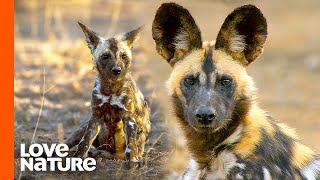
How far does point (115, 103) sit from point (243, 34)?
1.15 metres

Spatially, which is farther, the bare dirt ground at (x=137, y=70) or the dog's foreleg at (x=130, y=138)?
the bare dirt ground at (x=137, y=70)

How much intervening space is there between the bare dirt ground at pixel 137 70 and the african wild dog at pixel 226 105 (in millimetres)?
294

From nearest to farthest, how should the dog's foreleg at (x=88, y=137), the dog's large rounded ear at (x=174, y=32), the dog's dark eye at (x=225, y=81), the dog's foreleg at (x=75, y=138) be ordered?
the dog's dark eye at (x=225, y=81)
the dog's large rounded ear at (x=174, y=32)
the dog's foreleg at (x=88, y=137)
the dog's foreleg at (x=75, y=138)

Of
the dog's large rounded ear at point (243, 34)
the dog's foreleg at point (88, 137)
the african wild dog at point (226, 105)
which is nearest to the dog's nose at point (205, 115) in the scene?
the african wild dog at point (226, 105)

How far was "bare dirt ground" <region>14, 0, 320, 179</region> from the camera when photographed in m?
6.01

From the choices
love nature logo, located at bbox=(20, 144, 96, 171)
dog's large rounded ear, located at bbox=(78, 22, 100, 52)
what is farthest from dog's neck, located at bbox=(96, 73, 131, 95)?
love nature logo, located at bbox=(20, 144, 96, 171)

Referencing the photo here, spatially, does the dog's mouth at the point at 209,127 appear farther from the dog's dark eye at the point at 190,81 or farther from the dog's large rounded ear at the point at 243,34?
the dog's large rounded ear at the point at 243,34

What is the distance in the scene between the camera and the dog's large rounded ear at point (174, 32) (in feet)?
15.3

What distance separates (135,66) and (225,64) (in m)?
3.74

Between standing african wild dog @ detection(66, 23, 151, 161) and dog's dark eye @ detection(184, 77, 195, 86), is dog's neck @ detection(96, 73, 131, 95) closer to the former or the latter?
standing african wild dog @ detection(66, 23, 151, 161)

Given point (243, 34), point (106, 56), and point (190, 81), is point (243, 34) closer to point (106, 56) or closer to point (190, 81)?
point (190, 81)

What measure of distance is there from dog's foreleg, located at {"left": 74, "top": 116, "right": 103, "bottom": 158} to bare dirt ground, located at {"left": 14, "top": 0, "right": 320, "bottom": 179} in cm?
13

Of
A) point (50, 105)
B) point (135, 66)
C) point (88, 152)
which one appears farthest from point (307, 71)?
point (88, 152)

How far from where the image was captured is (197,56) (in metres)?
4.59
